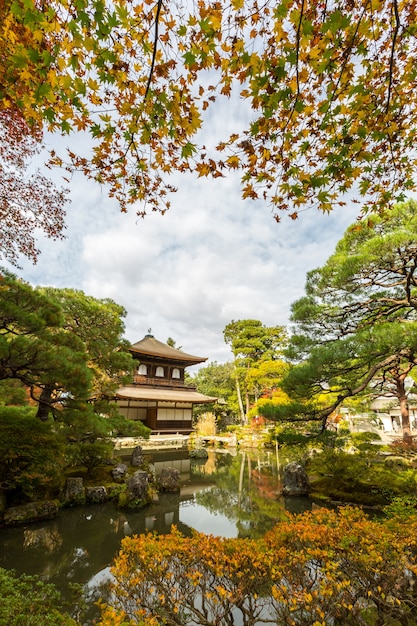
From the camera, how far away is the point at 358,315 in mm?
5988

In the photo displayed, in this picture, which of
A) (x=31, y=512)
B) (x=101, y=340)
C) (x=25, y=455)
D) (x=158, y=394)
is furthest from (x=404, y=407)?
(x=158, y=394)

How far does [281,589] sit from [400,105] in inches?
142

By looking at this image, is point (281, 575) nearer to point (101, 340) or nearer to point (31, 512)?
point (31, 512)

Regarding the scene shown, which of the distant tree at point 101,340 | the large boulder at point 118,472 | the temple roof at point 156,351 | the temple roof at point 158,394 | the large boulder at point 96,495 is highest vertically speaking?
the temple roof at point 156,351

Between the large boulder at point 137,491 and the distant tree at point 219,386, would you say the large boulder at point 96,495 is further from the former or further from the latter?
the distant tree at point 219,386

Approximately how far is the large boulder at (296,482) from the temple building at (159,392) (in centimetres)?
977

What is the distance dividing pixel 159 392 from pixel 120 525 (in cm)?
1268

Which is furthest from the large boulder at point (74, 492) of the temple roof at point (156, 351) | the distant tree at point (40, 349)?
the temple roof at point (156, 351)

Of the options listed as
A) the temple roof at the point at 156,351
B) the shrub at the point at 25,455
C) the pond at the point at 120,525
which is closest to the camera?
the pond at the point at 120,525

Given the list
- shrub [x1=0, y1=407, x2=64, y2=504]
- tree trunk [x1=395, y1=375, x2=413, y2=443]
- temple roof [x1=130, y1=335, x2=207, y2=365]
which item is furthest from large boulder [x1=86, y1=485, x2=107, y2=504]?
temple roof [x1=130, y1=335, x2=207, y2=365]

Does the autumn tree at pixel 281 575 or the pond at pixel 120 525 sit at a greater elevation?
the autumn tree at pixel 281 575

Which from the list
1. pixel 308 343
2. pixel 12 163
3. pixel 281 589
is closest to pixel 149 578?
pixel 281 589

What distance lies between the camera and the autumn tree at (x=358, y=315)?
15.8 feet

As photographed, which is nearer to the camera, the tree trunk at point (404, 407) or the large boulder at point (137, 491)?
the large boulder at point (137, 491)
